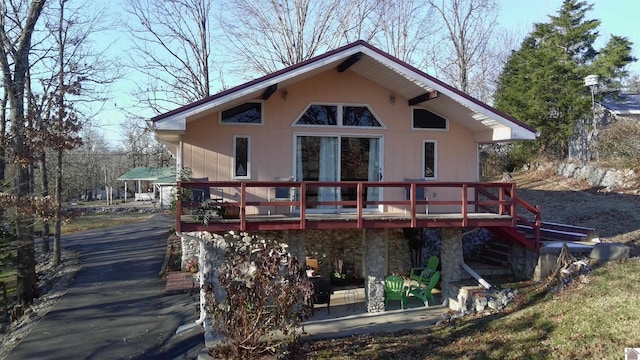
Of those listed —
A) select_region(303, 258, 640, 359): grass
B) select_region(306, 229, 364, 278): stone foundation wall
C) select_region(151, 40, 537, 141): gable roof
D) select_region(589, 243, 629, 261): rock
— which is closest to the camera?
select_region(303, 258, 640, 359): grass

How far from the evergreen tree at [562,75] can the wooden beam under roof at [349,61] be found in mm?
13859

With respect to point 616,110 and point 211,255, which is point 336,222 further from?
point 616,110

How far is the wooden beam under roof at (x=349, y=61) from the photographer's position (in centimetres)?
1029

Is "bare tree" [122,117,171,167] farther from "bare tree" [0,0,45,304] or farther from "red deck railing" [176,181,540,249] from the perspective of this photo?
"red deck railing" [176,181,540,249]

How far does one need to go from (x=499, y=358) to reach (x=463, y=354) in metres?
0.58

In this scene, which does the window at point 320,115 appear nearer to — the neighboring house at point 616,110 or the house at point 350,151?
the house at point 350,151

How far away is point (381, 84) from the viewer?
11.3 metres

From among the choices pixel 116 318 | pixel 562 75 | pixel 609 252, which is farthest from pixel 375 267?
pixel 562 75

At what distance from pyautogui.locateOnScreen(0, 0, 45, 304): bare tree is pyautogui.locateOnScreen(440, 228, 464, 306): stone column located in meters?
11.6

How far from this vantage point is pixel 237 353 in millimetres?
7230

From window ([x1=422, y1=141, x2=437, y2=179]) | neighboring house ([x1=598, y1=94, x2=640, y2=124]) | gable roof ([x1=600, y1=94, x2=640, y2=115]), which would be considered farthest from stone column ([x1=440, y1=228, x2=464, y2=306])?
gable roof ([x1=600, y1=94, x2=640, y2=115])

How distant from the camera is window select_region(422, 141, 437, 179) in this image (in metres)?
11.6

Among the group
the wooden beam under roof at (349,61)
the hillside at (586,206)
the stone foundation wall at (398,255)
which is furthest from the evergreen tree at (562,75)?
the wooden beam under roof at (349,61)

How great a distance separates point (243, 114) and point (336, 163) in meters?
2.62
